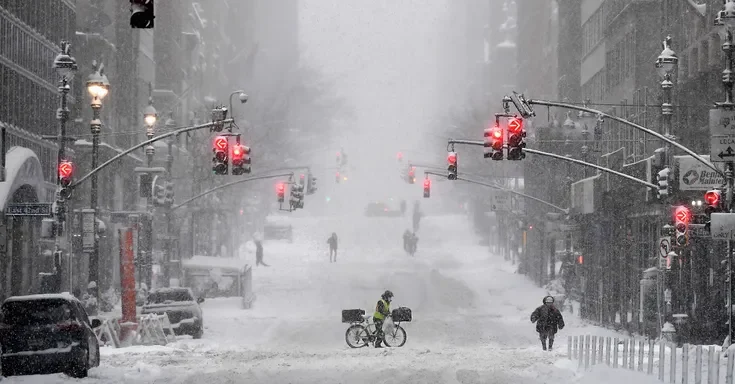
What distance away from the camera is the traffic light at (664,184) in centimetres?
3297

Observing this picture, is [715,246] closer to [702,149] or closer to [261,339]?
[702,149]

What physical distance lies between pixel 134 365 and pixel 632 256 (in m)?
22.4

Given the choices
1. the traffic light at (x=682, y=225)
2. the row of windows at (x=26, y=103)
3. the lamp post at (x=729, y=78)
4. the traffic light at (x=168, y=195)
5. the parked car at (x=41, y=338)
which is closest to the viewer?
the parked car at (x=41, y=338)

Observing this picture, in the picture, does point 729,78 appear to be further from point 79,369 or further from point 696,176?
point 79,369

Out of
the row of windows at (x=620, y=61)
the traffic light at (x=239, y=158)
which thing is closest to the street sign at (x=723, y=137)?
the traffic light at (x=239, y=158)

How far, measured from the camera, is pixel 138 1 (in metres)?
12.8

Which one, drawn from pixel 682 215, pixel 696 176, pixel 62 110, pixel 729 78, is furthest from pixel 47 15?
pixel 729 78

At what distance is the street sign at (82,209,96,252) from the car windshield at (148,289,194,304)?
2.34 meters

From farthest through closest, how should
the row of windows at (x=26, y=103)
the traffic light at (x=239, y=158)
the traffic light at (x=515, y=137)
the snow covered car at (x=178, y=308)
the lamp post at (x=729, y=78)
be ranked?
the row of windows at (x=26, y=103)
the traffic light at (x=239, y=158)
the snow covered car at (x=178, y=308)
the traffic light at (x=515, y=137)
the lamp post at (x=729, y=78)

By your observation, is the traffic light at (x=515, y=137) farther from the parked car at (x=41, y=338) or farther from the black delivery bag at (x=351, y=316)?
the parked car at (x=41, y=338)

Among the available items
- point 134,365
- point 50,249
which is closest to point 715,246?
point 134,365

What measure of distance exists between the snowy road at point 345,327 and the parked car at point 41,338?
34 cm

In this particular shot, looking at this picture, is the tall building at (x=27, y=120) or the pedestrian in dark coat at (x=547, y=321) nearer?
the pedestrian in dark coat at (x=547, y=321)

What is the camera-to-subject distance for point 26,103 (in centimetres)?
4638
